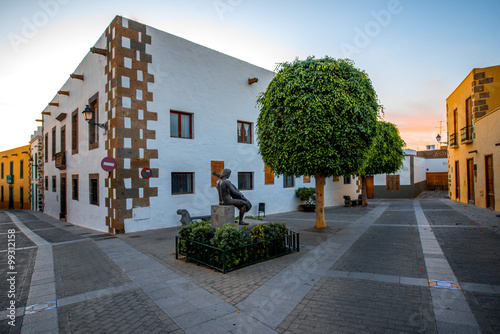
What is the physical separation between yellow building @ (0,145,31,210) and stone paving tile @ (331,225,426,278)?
129 feet

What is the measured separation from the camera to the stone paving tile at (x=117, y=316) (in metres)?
3.86

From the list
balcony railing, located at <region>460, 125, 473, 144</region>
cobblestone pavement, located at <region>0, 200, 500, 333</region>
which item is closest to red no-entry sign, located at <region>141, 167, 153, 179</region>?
cobblestone pavement, located at <region>0, 200, 500, 333</region>

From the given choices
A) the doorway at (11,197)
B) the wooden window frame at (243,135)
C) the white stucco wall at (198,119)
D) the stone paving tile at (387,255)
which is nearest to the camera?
the stone paving tile at (387,255)

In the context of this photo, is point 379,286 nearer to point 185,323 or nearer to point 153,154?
point 185,323

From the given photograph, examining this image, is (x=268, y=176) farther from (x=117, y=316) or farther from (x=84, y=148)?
(x=117, y=316)

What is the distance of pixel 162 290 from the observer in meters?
5.15

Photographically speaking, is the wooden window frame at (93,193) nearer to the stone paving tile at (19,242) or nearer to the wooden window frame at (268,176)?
the stone paving tile at (19,242)

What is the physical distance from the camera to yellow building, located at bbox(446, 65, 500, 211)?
1494cm

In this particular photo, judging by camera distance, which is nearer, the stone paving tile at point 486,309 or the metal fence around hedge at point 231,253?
the stone paving tile at point 486,309

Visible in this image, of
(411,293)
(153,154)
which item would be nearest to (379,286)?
(411,293)

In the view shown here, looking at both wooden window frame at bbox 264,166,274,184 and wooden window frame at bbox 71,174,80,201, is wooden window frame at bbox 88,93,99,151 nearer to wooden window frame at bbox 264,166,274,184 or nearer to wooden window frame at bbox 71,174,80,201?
wooden window frame at bbox 71,174,80,201

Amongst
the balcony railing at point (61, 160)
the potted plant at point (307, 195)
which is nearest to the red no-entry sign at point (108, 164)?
the balcony railing at point (61, 160)

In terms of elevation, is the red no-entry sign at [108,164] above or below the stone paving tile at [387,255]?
above

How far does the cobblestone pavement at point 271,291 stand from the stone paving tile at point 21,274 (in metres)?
0.03
